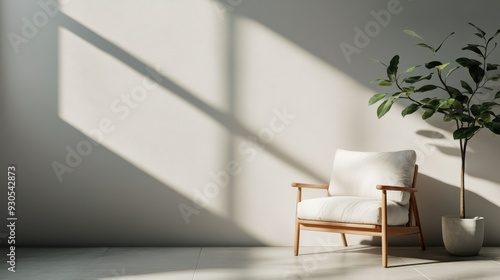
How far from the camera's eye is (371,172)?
5160mm

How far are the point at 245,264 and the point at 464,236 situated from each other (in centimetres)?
172

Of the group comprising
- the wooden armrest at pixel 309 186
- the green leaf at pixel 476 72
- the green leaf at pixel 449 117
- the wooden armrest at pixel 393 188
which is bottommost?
the wooden armrest at pixel 393 188

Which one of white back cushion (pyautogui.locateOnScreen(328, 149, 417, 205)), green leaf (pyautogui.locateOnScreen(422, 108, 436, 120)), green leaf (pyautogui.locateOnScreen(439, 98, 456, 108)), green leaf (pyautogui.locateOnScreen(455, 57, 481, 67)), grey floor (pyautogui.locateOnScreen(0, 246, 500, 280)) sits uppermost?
green leaf (pyautogui.locateOnScreen(455, 57, 481, 67))

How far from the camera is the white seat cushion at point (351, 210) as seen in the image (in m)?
4.62

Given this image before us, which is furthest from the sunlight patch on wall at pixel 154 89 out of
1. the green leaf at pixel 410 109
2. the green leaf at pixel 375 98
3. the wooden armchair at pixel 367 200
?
the green leaf at pixel 410 109

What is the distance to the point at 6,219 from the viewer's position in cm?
539

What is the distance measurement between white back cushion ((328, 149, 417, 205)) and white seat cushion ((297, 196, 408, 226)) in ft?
0.68

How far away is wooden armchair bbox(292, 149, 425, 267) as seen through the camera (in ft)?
15.2

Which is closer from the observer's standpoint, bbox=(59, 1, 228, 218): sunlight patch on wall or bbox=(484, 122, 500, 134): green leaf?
bbox=(484, 122, 500, 134): green leaf

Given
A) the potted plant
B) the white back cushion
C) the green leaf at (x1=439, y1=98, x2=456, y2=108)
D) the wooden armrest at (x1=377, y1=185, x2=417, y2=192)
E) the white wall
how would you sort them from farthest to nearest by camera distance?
the white wall → the white back cushion → the potted plant → the green leaf at (x1=439, y1=98, x2=456, y2=108) → the wooden armrest at (x1=377, y1=185, x2=417, y2=192)

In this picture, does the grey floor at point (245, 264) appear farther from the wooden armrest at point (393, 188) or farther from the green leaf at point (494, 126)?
the green leaf at point (494, 126)

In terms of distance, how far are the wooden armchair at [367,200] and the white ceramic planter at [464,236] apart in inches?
9.5

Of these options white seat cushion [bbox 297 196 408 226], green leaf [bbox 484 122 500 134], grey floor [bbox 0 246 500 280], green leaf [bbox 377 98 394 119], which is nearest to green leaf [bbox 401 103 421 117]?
green leaf [bbox 377 98 394 119]

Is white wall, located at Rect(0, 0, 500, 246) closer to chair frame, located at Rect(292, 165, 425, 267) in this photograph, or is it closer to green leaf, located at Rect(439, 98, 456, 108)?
chair frame, located at Rect(292, 165, 425, 267)
